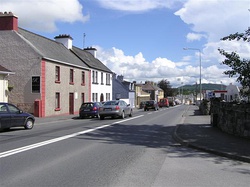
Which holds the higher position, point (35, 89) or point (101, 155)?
point (35, 89)

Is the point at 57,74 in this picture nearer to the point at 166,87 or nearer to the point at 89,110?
the point at 89,110

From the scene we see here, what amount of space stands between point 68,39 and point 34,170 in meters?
34.6

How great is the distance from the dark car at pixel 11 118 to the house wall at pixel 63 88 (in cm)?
1157

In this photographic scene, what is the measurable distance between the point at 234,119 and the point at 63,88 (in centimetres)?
2175

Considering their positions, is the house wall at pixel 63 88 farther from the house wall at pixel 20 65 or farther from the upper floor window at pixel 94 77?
the upper floor window at pixel 94 77

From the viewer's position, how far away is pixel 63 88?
32.0 meters

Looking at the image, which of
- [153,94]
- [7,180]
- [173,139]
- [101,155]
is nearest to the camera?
[7,180]

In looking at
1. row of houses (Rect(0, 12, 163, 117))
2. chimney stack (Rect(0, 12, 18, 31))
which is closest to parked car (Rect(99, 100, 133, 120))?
row of houses (Rect(0, 12, 163, 117))

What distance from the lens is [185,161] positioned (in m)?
8.30

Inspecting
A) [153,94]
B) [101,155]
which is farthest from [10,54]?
[153,94]

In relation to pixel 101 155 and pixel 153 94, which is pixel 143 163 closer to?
pixel 101 155

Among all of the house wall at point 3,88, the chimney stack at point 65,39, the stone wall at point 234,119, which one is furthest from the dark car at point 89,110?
the chimney stack at point 65,39

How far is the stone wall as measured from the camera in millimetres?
11914

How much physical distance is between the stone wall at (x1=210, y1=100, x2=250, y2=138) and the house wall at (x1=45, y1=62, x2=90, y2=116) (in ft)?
56.5
